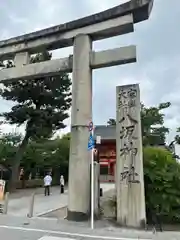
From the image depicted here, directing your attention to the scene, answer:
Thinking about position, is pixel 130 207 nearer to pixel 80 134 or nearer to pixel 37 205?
pixel 80 134

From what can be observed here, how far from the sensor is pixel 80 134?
10086 mm

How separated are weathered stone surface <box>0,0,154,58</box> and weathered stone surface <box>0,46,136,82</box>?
0.69 m

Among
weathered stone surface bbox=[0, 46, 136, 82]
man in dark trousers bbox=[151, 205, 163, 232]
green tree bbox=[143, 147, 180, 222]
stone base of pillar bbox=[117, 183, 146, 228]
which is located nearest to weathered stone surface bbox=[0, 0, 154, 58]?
weathered stone surface bbox=[0, 46, 136, 82]

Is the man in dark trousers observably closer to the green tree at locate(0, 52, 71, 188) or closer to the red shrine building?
the green tree at locate(0, 52, 71, 188)

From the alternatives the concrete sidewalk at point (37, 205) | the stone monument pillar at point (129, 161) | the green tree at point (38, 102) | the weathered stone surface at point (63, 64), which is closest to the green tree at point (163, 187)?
the stone monument pillar at point (129, 161)

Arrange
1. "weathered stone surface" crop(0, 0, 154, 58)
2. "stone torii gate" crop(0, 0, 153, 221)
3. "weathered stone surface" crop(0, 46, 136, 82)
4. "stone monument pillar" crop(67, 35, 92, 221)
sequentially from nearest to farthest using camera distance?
"stone monument pillar" crop(67, 35, 92, 221) → "stone torii gate" crop(0, 0, 153, 221) → "weathered stone surface" crop(0, 46, 136, 82) → "weathered stone surface" crop(0, 0, 154, 58)

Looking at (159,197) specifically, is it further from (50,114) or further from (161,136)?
(161,136)

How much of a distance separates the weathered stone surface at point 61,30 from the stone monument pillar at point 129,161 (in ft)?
10.00

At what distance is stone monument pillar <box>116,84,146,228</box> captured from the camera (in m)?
8.55

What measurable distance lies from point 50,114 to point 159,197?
1458 centimetres

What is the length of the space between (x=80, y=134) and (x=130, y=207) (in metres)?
3.17

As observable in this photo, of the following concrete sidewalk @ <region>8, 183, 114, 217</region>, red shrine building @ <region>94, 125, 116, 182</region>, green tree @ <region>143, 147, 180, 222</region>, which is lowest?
concrete sidewalk @ <region>8, 183, 114, 217</region>

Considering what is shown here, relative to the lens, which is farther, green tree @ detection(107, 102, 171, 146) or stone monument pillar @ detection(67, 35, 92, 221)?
green tree @ detection(107, 102, 171, 146)

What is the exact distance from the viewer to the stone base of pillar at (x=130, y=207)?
846 centimetres
